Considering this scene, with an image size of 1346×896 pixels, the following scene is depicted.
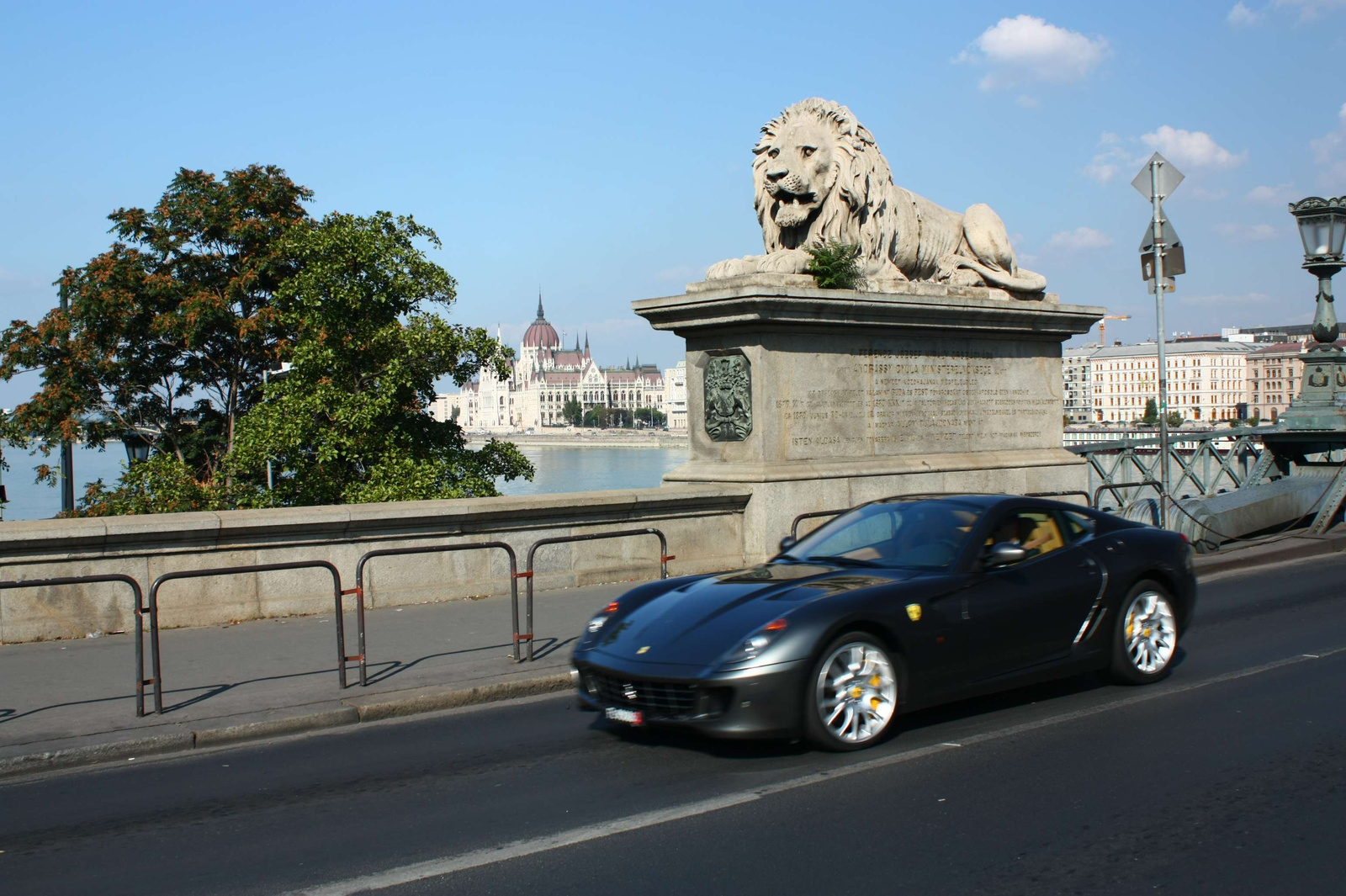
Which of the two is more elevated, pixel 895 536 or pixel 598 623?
pixel 895 536

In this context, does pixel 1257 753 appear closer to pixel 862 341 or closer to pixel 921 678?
pixel 921 678

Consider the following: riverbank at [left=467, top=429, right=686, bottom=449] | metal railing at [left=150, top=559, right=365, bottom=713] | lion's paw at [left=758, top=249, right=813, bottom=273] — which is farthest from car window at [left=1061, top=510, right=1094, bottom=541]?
riverbank at [left=467, top=429, right=686, bottom=449]

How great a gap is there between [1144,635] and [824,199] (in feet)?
24.7

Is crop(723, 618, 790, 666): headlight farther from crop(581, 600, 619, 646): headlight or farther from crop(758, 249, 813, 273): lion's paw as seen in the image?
crop(758, 249, 813, 273): lion's paw

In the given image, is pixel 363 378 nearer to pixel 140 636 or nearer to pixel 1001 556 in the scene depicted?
pixel 140 636

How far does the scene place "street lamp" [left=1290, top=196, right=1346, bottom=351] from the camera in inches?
699

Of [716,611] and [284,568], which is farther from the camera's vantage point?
[284,568]

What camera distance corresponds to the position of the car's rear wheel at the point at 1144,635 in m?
7.68

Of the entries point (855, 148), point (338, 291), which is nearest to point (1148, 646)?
point (855, 148)

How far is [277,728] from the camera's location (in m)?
7.32

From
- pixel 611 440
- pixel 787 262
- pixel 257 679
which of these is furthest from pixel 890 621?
pixel 611 440

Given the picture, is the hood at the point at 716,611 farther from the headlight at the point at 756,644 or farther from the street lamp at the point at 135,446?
the street lamp at the point at 135,446

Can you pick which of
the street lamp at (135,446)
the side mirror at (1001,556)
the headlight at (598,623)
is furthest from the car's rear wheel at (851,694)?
the street lamp at (135,446)

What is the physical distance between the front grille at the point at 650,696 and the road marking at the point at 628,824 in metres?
0.60
